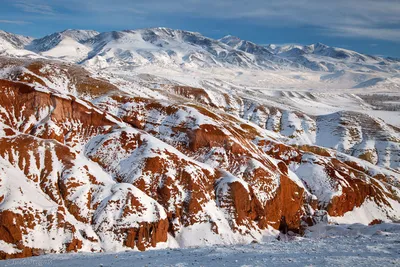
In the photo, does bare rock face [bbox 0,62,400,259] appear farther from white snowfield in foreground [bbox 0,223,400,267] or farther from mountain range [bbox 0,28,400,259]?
white snowfield in foreground [bbox 0,223,400,267]

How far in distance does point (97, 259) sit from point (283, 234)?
54.6 meters

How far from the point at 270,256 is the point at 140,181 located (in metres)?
44.3

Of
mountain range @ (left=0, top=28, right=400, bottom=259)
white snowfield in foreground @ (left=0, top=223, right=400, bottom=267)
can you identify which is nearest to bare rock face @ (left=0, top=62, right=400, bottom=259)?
mountain range @ (left=0, top=28, right=400, bottom=259)

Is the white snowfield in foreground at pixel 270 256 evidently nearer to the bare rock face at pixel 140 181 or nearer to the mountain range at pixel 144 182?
the bare rock face at pixel 140 181

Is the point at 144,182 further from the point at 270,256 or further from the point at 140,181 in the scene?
the point at 270,256

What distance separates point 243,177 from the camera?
77688 millimetres

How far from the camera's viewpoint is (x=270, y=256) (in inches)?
1038

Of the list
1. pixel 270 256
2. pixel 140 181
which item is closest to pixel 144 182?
pixel 140 181

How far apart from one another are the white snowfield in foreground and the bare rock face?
22.6 metres

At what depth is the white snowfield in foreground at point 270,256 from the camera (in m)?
24.5

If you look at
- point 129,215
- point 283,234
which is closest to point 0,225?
point 129,215

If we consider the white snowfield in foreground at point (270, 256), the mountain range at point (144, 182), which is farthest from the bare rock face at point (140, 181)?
the white snowfield in foreground at point (270, 256)

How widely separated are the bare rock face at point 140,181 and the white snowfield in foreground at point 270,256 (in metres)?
22.6

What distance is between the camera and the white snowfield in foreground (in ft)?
80.5
